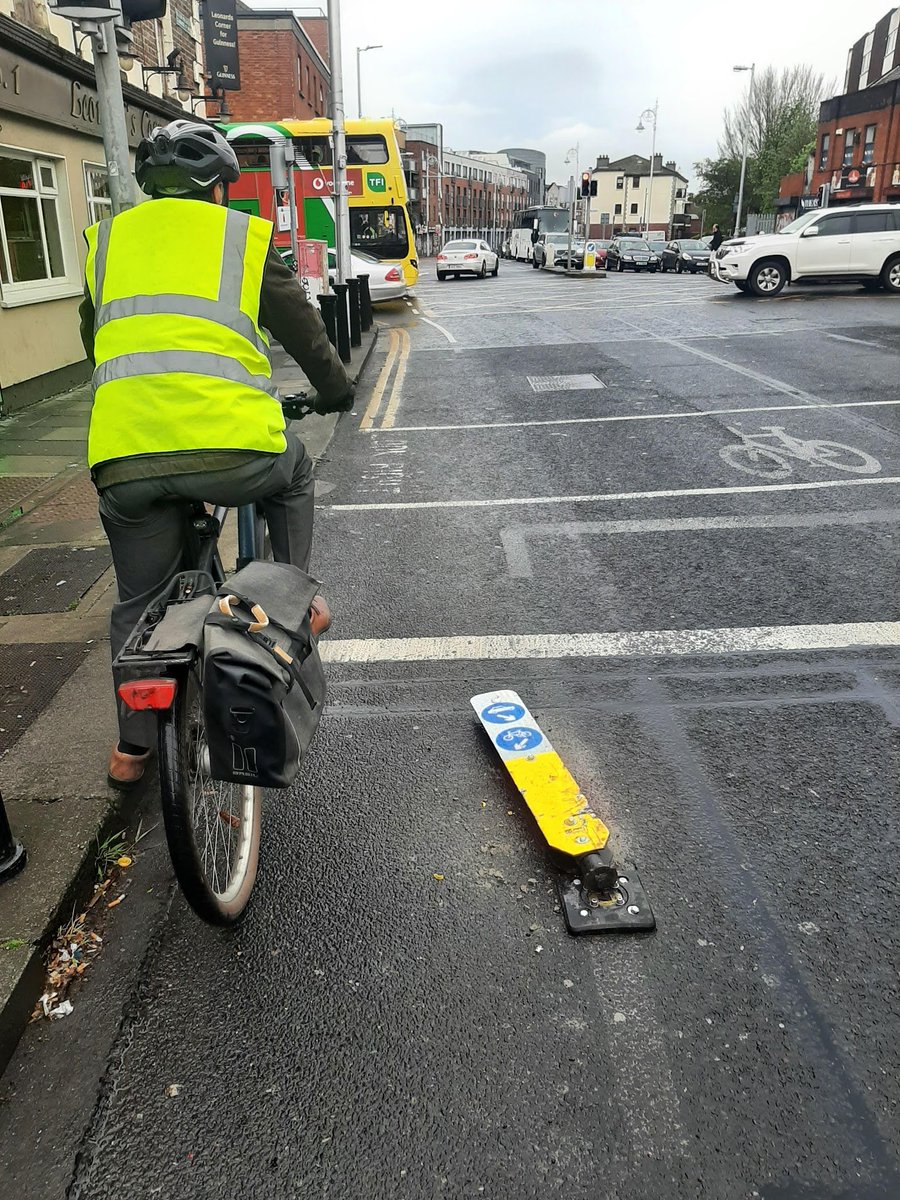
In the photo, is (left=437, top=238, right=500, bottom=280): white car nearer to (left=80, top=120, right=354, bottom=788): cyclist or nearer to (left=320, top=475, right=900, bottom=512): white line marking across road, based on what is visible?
(left=320, top=475, right=900, bottom=512): white line marking across road

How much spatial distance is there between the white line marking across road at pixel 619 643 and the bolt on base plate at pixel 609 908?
1701mm

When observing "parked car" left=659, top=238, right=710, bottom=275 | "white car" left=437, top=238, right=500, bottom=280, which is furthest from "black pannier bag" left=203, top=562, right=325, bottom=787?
"parked car" left=659, top=238, right=710, bottom=275

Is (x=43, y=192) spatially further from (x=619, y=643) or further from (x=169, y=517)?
(x=169, y=517)

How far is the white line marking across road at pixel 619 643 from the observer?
450cm

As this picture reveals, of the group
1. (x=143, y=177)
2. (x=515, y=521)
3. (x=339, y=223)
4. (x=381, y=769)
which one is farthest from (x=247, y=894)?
(x=339, y=223)

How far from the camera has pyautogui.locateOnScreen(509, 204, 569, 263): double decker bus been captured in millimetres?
52569

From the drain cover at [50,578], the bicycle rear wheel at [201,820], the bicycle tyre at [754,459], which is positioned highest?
Answer: the bicycle rear wheel at [201,820]

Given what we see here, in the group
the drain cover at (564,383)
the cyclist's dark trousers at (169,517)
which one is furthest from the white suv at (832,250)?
the cyclist's dark trousers at (169,517)

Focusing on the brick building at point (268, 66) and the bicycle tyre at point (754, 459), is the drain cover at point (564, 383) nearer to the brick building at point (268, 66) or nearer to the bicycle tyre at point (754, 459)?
the bicycle tyre at point (754, 459)

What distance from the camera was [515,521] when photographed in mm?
6668

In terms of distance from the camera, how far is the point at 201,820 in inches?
106

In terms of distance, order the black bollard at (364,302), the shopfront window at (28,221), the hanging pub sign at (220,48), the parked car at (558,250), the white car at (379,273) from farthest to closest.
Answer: the parked car at (558,250), the white car at (379,273), the hanging pub sign at (220,48), the black bollard at (364,302), the shopfront window at (28,221)

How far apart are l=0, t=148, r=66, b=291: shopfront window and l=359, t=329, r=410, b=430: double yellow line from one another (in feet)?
14.4

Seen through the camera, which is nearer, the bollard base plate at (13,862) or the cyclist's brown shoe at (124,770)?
the bollard base plate at (13,862)
